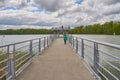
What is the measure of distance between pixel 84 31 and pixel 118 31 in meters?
38.3

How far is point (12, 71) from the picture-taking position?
20.1 ft

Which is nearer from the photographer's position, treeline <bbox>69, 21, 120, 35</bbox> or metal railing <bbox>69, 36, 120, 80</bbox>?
metal railing <bbox>69, 36, 120, 80</bbox>

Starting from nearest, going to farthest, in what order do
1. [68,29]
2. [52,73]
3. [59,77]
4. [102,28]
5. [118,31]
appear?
1. [59,77]
2. [52,73]
3. [68,29]
4. [118,31]
5. [102,28]

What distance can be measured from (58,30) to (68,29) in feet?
9.52

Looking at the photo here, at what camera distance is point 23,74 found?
6.99 metres

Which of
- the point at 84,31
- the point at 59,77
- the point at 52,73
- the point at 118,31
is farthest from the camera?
the point at 84,31

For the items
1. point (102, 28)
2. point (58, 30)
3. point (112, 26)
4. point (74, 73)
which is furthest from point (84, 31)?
point (74, 73)

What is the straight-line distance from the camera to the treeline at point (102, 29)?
11700 centimetres

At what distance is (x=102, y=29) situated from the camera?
135875mm

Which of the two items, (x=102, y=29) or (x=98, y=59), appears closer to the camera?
(x=98, y=59)

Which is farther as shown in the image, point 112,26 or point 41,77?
point 112,26

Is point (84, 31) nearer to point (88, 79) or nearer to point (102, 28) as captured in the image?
point (102, 28)

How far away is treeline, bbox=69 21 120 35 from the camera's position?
384 ft

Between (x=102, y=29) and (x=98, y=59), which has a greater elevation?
(x=102, y=29)
